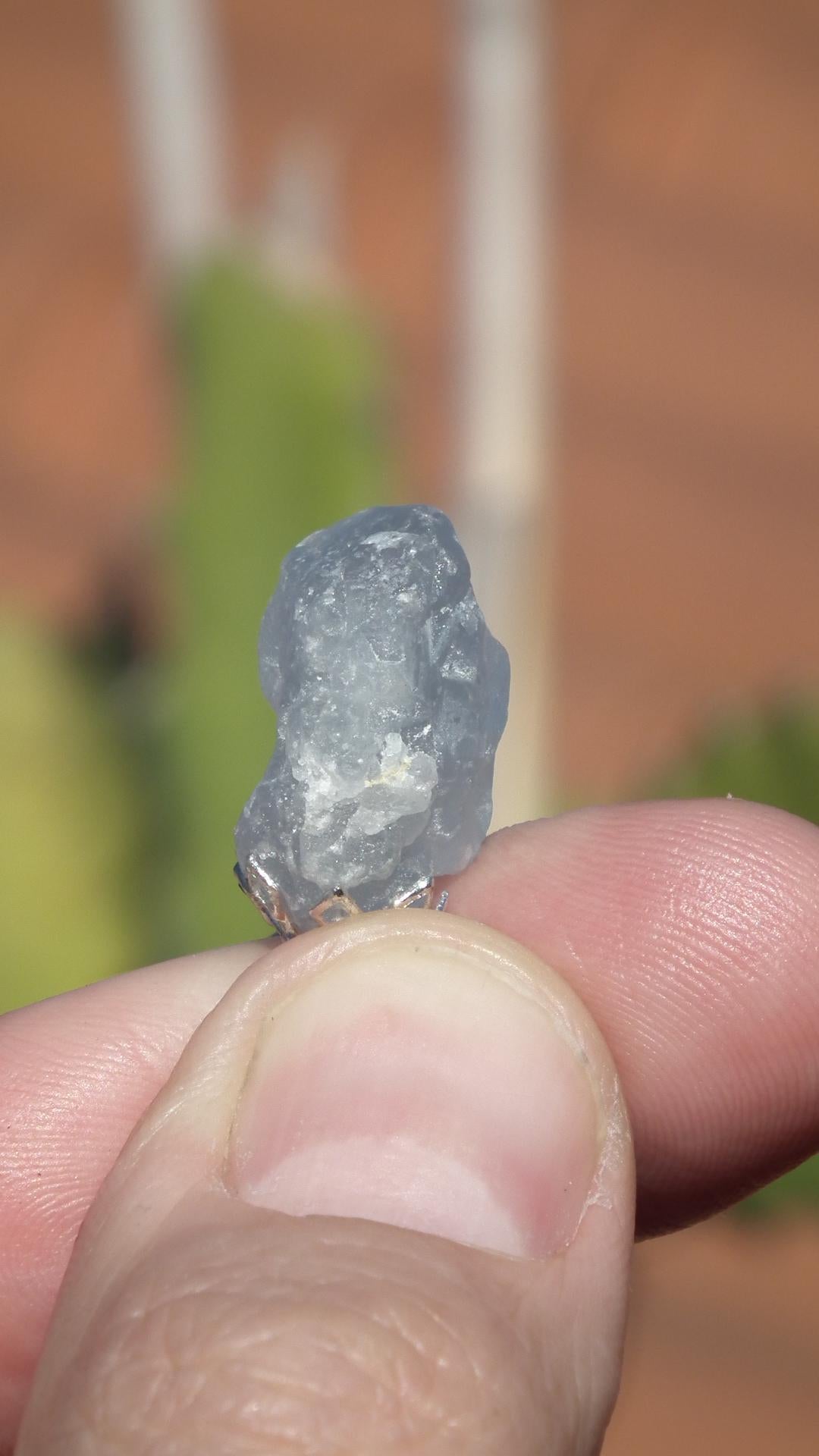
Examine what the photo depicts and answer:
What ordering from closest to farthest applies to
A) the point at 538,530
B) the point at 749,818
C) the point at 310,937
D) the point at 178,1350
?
1. the point at 178,1350
2. the point at 310,937
3. the point at 749,818
4. the point at 538,530

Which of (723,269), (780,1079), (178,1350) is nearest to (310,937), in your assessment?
(178,1350)

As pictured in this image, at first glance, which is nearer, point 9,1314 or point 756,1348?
point 9,1314

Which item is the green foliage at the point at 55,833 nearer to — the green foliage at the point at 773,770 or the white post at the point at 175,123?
the white post at the point at 175,123

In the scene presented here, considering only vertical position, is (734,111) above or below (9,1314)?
above

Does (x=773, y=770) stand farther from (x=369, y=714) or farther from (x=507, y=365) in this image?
(x=369, y=714)

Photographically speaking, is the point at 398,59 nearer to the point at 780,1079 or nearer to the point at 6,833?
the point at 6,833

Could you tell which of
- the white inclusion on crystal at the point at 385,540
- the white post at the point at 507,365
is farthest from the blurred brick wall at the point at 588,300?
the white inclusion on crystal at the point at 385,540

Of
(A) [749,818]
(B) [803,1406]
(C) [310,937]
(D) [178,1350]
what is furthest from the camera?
(B) [803,1406]

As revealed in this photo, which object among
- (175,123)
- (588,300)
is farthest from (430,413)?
(175,123)
